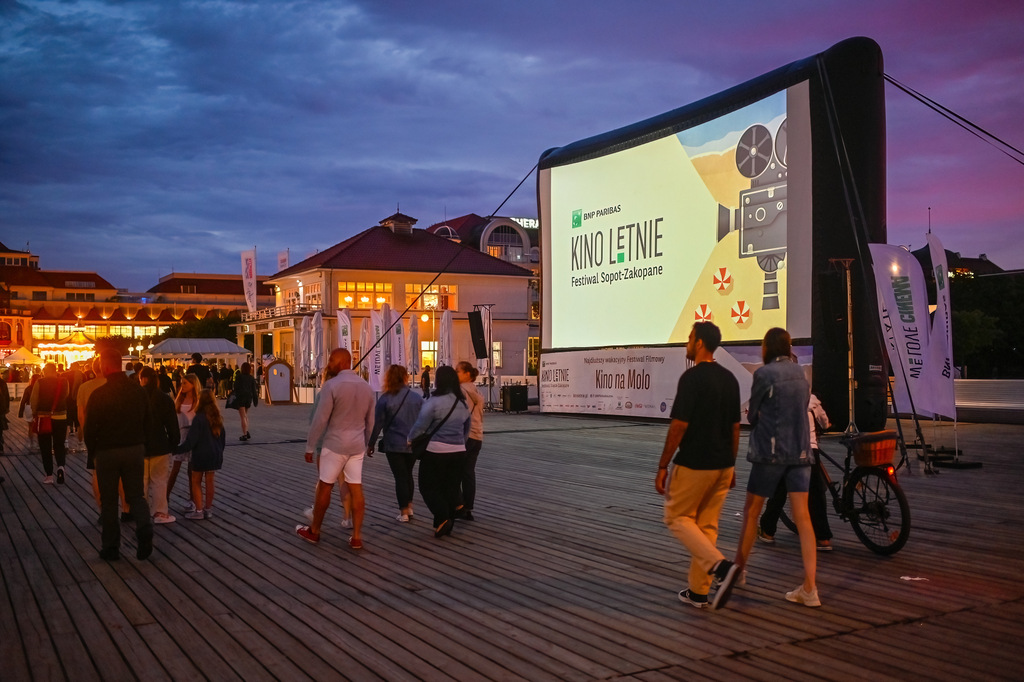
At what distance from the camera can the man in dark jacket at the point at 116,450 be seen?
23.0 ft

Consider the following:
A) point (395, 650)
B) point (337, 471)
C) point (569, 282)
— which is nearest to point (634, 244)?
point (569, 282)

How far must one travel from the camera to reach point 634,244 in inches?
822

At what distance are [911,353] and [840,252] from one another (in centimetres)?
485

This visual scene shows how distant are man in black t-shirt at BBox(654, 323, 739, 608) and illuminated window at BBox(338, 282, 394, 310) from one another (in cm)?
5107

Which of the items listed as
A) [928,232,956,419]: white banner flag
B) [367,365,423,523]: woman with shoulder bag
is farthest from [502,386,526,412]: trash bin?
[367,365,423,523]: woman with shoulder bag

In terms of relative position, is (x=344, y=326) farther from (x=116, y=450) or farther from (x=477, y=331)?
(x=116, y=450)

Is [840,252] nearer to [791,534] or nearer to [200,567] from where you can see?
[791,534]

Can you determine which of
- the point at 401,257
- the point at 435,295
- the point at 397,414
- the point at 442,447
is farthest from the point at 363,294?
the point at 442,447

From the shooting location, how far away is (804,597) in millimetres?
5613

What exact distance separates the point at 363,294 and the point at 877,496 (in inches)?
2014

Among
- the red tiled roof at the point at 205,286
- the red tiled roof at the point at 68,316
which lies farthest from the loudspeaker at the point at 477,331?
the red tiled roof at the point at 68,316

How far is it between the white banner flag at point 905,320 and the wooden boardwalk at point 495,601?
317cm

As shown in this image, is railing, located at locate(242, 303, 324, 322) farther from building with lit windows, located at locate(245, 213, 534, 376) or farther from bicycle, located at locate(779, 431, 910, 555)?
bicycle, located at locate(779, 431, 910, 555)

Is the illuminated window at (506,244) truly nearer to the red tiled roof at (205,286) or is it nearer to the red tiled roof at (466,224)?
the red tiled roof at (466,224)
